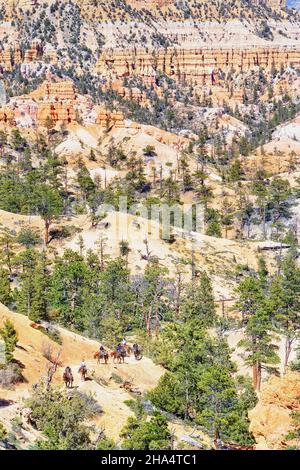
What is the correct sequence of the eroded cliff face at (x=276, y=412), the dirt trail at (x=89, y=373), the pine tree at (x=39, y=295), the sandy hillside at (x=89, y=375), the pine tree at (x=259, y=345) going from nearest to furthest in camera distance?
the eroded cliff face at (x=276, y=412)
the sandy hillside at (x=89, y=375)
the dirt trail at (x=89, y=373)
the pine tree at (x=259, y=345)
the pine tree at (x=39, y=295)

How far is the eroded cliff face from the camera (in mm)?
37250

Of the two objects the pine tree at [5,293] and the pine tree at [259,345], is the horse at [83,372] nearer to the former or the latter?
the pine tree at [259,345]

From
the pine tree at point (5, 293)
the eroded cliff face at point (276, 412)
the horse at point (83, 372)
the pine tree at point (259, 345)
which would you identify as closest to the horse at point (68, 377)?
the horse at point (83, 372)

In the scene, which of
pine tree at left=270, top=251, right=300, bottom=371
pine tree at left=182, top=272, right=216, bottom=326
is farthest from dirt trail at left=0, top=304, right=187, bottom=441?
pine tree at left=270, top=251, right=300, bottom=371

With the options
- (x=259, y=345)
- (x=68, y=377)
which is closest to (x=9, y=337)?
(x=68, y=377)

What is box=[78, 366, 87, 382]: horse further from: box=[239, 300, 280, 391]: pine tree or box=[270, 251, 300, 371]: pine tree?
box=[270, 251, 300, 371]: pine tree

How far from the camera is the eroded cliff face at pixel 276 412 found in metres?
37.2

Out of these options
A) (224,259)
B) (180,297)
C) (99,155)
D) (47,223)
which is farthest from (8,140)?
(180,297)

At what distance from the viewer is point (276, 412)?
37.8 m

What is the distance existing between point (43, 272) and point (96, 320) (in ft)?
48.8

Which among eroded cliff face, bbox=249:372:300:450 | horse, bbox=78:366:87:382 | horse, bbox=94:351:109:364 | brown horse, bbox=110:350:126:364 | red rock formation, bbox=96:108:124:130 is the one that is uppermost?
eroded cliff face, bbox=249:372:300:450

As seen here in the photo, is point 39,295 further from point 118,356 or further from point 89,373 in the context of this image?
point 89,373

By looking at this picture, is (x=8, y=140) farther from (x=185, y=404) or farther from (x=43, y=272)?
(x=185, y=404)

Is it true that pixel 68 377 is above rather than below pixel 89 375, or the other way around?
above
